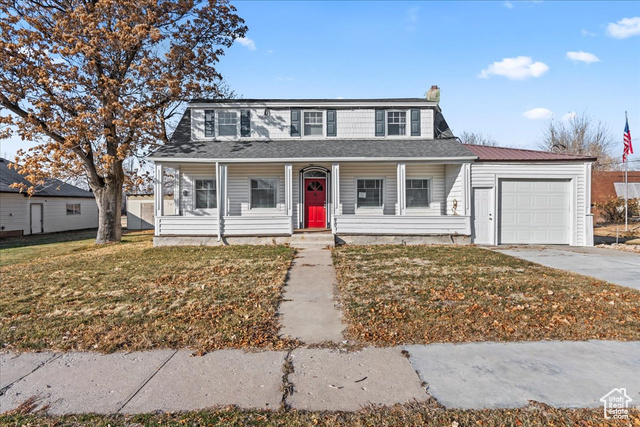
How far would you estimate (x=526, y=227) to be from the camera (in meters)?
12.3

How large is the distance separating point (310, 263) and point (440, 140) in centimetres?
849

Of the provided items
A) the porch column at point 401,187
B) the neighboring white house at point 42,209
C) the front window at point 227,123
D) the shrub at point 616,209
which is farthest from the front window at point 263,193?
the shrub at point 616,209

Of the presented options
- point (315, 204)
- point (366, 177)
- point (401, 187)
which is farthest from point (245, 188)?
point (401, 187)

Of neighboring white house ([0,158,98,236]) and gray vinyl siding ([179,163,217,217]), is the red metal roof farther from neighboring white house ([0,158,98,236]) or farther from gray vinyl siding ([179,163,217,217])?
neighboring white house ([0,158,98,236])

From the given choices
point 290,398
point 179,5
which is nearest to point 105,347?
point 290,398

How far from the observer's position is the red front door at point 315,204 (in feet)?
45.5

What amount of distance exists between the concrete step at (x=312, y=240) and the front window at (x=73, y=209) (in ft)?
65.8

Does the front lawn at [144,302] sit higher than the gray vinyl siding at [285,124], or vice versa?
the gray vinyl siding at [285,124]

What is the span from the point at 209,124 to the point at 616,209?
2477cm

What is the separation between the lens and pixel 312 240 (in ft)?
38.8

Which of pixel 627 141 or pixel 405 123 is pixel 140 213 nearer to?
pixel 405 123

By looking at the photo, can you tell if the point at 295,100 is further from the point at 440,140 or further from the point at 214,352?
the point at 214,352

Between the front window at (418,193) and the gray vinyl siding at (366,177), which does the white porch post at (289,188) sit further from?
the front window at (418,193)

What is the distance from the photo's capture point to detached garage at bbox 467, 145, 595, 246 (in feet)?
39.6
